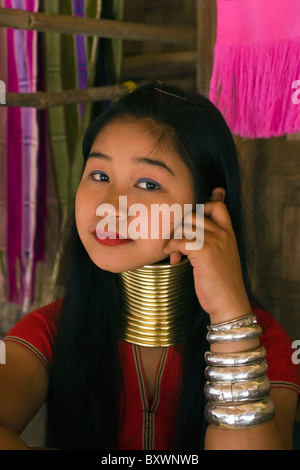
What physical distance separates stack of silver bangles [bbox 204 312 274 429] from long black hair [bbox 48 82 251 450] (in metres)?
0.29

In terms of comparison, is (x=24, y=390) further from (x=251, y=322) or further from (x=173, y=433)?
(x=251, y=322)

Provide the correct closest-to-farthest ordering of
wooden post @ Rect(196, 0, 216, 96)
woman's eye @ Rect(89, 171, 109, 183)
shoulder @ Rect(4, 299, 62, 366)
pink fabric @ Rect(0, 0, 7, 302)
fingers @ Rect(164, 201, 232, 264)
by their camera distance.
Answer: fingers @ Rect(164, 201, 232, 264) < woman's eye @ Rect(89, 171, 109, 183) < shoulder @ Rect(4, 299, 62, 366) < wooden post @ Rect(196, 0, 216, 96) < pink fabric @ Rect(0, 0, 7, 302)

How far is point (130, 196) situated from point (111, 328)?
1.34 ft

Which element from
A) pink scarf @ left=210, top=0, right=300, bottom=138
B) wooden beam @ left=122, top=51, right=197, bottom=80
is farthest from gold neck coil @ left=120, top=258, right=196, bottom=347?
wooden beam @ left=122, top=51, right=197, bottom=80

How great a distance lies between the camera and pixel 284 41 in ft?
5.20

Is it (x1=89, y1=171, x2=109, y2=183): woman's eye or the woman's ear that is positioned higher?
(x1=89, y1=171, x2=109, y2=183): woman's eye

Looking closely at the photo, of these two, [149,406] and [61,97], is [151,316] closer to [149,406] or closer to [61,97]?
[149,406]

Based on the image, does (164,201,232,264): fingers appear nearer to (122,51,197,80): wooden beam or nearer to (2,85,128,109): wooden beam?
(2,85,128,109): wooden beam

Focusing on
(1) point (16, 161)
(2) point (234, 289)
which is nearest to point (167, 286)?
(2) point (234, 289)

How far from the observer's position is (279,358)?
1503 millimetres

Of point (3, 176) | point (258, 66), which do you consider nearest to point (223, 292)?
point (258, 66)

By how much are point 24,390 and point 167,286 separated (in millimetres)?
430

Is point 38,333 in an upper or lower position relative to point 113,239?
lower

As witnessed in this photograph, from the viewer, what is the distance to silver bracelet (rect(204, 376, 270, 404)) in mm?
1153
